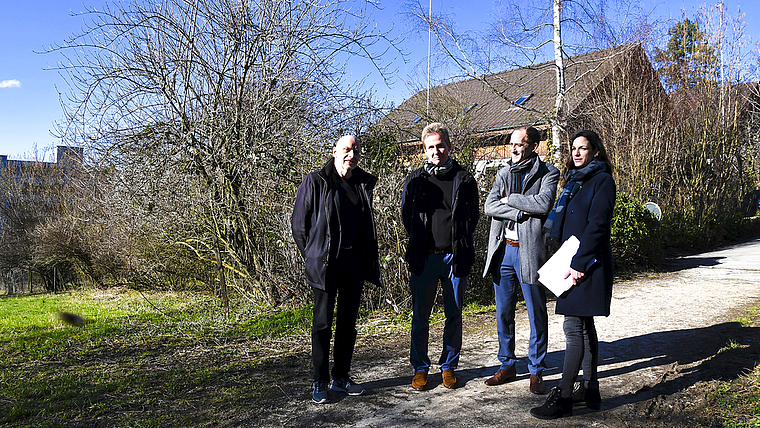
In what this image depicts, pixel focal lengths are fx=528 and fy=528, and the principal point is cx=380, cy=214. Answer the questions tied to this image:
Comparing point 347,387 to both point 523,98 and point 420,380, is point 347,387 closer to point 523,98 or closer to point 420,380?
point 420,380

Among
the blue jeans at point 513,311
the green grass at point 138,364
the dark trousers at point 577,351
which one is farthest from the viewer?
the blue jeans at point 513,311

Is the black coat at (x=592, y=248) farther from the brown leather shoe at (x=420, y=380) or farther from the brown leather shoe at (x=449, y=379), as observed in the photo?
the brown leather shoe at (x=420, y=380)

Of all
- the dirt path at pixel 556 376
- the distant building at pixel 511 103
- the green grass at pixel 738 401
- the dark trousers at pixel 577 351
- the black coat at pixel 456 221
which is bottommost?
the green grass at pixel 738 401

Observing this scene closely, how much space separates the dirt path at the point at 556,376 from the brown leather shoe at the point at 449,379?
0.05 meters

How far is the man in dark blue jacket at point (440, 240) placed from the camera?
3.89 meters

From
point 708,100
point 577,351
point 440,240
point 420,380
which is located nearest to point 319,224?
point 440,240

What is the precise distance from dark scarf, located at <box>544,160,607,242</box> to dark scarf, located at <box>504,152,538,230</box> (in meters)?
0.43

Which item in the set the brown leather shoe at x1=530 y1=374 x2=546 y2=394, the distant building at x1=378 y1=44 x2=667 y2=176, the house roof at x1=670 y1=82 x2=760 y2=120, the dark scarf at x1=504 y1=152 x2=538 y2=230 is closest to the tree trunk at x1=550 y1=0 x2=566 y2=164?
the distant building at x1=378 y1=44 x2=667 y2=176

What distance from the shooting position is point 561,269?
3340 mm

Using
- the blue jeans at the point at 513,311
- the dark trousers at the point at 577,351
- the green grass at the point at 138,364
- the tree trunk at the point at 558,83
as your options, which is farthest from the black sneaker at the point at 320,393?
the tree trunk at the point at 558,83

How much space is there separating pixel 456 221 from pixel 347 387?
57.5 inches

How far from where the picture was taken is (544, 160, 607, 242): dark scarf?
132 inches

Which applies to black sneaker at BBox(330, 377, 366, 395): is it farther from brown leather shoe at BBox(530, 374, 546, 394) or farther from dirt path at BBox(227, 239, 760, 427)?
brown leather shoe at BBox(530, 374, 546, 394)

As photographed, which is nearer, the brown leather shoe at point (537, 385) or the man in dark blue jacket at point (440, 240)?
the brown leather shoe at point (537, 385)
